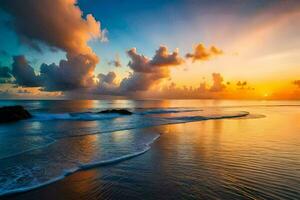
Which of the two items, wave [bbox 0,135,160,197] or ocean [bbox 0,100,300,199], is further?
wave [bbox 0,135,160,197]

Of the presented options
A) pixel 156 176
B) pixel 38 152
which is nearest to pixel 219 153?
pixel 156 176

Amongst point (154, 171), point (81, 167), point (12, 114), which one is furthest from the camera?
point (12, 114)

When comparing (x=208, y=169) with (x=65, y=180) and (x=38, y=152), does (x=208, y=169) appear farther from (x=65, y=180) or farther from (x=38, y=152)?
(x=38, y=152)

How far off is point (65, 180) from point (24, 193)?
101 cm

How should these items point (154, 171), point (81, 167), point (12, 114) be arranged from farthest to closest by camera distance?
1. point (12, 114)
2. point (81, 167)
3. point (154, 171)

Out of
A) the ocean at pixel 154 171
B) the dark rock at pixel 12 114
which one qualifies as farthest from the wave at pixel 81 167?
the dark rock at pixel 12 114

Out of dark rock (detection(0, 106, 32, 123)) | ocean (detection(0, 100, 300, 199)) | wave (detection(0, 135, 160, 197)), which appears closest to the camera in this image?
ocean (detection(0, 100, 300, 199))

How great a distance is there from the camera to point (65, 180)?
559 centimetres

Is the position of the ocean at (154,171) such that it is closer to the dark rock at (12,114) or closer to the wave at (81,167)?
the wave at (81,167)

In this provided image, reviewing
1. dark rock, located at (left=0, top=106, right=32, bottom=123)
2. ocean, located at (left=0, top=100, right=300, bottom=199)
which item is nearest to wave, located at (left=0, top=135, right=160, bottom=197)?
ocean, located at (left=0, top=100, right=300, bottom=199)

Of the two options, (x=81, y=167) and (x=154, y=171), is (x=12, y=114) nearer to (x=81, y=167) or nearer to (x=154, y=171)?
(x=81, y=167)

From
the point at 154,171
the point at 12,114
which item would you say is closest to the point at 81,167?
the point at 154,171

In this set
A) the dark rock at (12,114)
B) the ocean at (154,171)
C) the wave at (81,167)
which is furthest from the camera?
the dark rock at (12,114)

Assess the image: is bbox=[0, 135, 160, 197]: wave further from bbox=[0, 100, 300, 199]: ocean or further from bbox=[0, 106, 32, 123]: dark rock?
bbox=[0, 106, 32, 123]: dark rock
